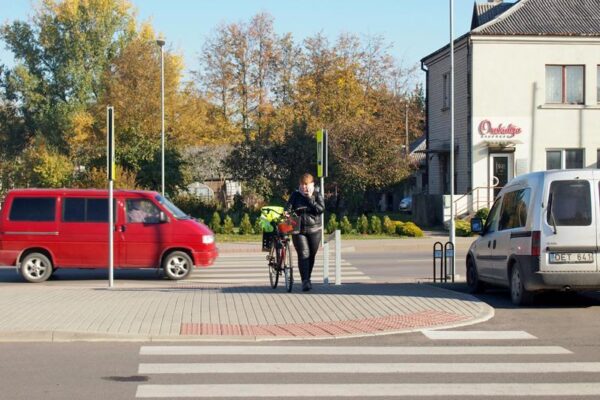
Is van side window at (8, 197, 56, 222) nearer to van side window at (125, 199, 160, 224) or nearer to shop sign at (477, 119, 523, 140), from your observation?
van side window at (125, 199, 160, 224)

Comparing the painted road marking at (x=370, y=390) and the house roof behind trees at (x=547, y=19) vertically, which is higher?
the house roof behind trees at (x=547, y=19)

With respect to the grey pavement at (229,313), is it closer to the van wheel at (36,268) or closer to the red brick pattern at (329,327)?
the red brick pattern at (329,327)

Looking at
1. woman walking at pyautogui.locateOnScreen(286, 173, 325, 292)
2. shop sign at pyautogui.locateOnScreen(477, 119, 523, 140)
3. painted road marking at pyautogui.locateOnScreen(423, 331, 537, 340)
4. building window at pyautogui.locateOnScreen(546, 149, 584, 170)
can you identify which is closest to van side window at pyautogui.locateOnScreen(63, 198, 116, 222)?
woman walking at pyautogui.locateOnScreen(286, 173, 325, 292)

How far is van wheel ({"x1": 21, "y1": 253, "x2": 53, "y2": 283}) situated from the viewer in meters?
18.9

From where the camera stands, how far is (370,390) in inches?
309

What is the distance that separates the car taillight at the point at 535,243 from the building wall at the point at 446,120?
25.2m

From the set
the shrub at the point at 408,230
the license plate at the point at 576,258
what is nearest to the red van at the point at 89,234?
the license plate at the point at 576,258

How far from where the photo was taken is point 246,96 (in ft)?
227

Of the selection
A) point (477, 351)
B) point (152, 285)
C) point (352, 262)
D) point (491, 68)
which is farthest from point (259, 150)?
point (477, 351)

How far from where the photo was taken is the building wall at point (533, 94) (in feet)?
123

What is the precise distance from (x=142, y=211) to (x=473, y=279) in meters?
7.06

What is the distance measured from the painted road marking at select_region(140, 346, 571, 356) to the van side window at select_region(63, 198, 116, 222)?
30.8 ft

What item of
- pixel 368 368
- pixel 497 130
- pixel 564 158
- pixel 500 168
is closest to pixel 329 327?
pixel 368 368

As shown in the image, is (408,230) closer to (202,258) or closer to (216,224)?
(216,224)
